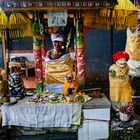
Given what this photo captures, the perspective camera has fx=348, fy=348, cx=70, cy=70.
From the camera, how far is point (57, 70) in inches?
380

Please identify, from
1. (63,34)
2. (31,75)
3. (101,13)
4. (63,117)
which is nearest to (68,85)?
(63,117)

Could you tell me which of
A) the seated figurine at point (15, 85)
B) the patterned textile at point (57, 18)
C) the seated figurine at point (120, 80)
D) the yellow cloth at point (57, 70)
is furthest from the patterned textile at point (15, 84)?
the seated figurine at point (120, 80)

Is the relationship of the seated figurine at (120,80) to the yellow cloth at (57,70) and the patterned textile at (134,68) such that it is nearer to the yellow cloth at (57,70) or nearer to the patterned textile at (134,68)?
the yellow cloth at (57,70)

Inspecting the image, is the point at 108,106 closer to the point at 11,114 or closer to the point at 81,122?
the point at 81,122

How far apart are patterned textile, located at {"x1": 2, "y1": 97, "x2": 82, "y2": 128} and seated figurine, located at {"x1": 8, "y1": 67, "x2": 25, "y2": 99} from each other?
54 cm

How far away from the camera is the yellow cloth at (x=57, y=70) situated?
9594mm

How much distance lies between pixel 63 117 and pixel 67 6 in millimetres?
2712

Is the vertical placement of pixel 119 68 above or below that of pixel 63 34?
below

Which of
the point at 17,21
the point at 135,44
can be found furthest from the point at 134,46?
the point at 17,21

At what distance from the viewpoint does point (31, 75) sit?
45.5ft

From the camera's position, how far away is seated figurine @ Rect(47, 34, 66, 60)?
945 centimetres

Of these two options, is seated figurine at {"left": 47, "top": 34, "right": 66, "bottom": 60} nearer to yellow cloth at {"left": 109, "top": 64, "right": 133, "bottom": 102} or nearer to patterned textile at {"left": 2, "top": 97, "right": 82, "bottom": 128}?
yellow cloth at {"left": 109, "top": 64, "right": 133, "bottom": 102}

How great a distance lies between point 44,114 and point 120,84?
2.09 metres

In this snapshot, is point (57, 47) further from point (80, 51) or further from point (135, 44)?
point (135, 44)
